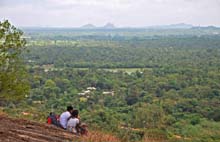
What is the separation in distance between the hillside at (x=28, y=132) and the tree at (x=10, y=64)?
3.36 m

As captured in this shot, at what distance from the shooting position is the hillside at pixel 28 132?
7021mm

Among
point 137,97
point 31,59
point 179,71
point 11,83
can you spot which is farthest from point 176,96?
point 31,59

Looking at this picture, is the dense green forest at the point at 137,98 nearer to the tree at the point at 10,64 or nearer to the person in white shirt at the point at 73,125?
the tree at the point at 10,64

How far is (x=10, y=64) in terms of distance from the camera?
12203mm

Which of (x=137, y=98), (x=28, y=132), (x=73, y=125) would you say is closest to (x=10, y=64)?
(x=73, y=125)

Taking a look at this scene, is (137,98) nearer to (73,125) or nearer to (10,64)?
(10,64)

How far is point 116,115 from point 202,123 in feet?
20.4

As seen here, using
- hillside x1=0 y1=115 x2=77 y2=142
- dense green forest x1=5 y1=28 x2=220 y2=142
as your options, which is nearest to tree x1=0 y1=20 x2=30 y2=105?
hillside x1=0 y1=115 x2=77 y2=142

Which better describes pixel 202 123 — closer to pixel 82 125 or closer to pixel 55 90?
pixel 55 90

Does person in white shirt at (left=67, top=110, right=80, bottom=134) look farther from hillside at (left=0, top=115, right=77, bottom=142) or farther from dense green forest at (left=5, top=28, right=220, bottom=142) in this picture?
dense green forest at (left=5, top=28, right=220, bottom=142)

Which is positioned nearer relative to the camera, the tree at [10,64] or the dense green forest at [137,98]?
the tree at [10,64]

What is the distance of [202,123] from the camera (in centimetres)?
2858

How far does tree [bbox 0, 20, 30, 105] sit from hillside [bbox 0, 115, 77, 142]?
3355 millimetres

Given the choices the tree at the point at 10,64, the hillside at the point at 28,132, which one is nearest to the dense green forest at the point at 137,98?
the tree at the point at 10,64
